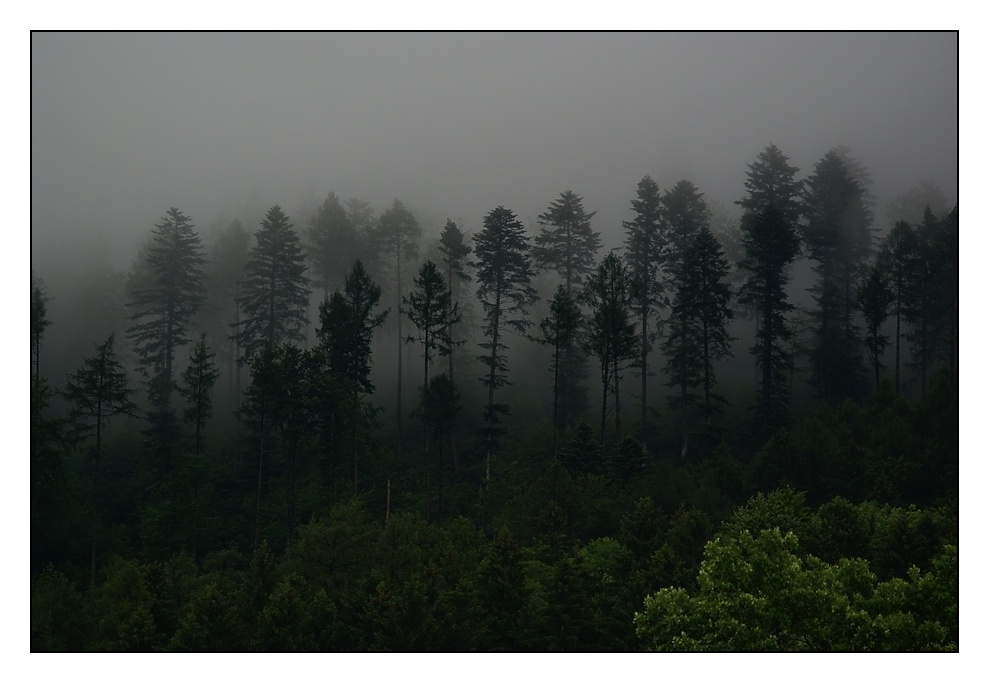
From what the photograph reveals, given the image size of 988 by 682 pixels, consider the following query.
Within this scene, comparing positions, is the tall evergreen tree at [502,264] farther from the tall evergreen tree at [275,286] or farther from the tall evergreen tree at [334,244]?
the tall evergreen tree at [275,286]

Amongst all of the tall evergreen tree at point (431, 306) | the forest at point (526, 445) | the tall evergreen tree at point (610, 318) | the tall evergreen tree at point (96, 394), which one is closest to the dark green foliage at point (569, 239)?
the forest at point (526, 445)

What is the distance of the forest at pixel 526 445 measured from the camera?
22141mm

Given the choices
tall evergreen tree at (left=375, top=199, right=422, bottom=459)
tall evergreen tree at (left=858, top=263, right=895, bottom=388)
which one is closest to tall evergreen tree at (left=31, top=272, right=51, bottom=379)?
tall evergreen tree at (left=375, top=199, right=422, bottom=459)

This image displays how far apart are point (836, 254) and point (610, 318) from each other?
53.2 ft

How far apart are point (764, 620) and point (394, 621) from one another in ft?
35.3

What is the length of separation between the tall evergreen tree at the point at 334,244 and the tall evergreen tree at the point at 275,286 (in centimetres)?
209

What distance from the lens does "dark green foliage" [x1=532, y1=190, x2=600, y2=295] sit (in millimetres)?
45844

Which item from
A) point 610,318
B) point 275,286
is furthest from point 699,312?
point 275,286

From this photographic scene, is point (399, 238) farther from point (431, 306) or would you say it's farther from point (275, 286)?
point (431, 306)

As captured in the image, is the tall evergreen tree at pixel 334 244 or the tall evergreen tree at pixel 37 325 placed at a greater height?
the tall evergreen tree at pixel 334 244

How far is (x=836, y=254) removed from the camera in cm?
4419

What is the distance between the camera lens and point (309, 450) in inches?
1524

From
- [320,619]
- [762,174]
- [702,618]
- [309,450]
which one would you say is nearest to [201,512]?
[309,450]
